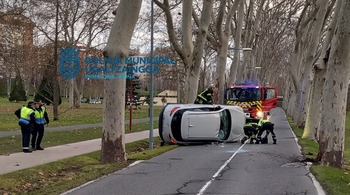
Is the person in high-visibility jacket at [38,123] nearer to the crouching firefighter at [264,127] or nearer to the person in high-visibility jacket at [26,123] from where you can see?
the person in high-visibility jacket at [26,123]

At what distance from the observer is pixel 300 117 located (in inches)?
1268

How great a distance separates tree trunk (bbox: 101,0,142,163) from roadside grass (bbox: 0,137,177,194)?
0.49 meters

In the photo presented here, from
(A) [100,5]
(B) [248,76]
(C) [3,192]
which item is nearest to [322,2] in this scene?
(C) [3,192]

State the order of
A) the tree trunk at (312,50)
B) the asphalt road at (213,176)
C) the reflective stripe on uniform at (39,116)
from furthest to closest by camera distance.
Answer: the tree trunk at (312,50) → the reflective stripe on uniform at (39,116) → the asphalt road at (213,176)

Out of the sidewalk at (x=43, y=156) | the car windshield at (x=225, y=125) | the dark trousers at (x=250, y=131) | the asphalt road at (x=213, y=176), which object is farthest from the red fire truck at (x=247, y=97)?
the asphalt road at (x=213, y=176)

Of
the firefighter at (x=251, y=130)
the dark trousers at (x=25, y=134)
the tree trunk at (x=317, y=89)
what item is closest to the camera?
the dark trousers at (x=25, y=134)

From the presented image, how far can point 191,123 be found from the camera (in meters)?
17.9

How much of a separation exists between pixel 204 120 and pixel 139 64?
749cm

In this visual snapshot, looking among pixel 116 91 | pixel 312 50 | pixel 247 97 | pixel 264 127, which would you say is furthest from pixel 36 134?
pixel 247 97

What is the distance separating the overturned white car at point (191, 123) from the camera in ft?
58.9

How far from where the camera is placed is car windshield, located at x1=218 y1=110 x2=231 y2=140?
754 inches

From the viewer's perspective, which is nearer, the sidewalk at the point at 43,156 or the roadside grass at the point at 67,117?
the sidewalk at the point at 43,156

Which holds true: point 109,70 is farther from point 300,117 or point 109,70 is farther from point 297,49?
point 297,49

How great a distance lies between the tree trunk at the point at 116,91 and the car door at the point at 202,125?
208 inches
